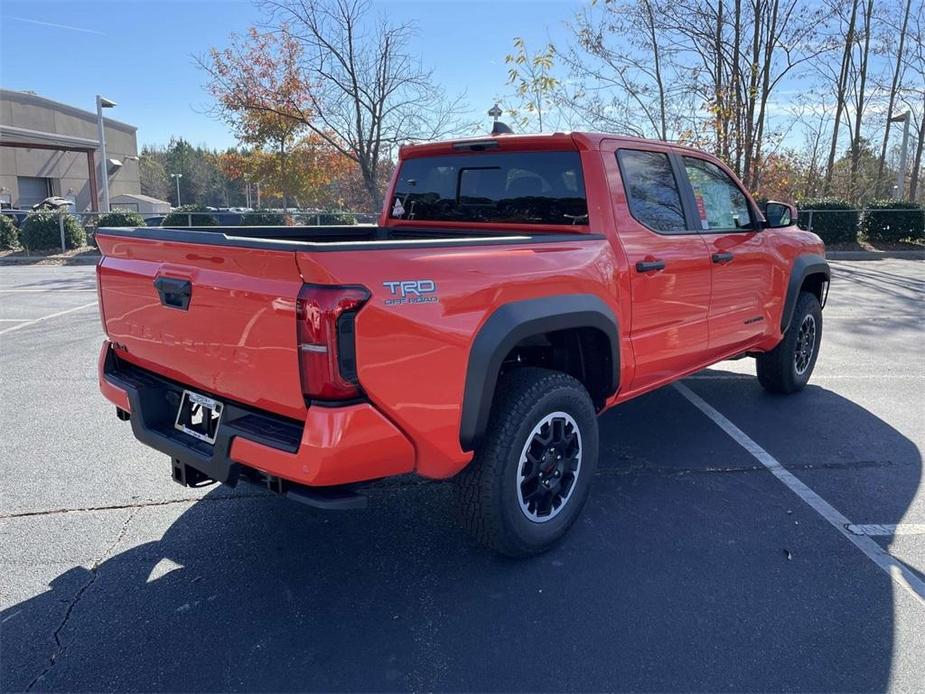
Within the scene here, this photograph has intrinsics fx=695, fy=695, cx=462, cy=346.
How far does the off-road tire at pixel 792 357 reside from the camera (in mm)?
5637

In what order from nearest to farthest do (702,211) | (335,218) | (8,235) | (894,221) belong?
(702,211) < (8,235) < (335,218) < (894,221)

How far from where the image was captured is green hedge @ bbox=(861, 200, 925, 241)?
64.5 ft

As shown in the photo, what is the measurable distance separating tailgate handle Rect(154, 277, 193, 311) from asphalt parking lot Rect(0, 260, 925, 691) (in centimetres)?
123

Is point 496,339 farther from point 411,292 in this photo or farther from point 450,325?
point 411,292

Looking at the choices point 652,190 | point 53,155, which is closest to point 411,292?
point 652,190

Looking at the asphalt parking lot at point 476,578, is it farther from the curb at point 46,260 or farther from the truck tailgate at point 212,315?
the curb at point 46,260

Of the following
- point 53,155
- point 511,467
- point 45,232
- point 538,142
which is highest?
Result: point 53,155

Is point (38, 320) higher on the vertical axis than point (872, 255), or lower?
lower

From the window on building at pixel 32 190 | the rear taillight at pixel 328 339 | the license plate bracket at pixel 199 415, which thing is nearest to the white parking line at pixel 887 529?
the rear taillight at pixel 328 339

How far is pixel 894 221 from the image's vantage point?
64.9 feet

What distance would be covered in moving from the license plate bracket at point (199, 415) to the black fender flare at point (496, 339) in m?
0.99

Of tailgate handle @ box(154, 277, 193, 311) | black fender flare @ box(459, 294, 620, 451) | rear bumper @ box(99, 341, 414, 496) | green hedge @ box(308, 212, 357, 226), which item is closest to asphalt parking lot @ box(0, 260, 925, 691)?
rear bumper @ box(99, 341, 414, 496)

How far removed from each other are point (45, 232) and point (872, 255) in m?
22.3

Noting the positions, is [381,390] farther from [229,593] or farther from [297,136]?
[297,136]
